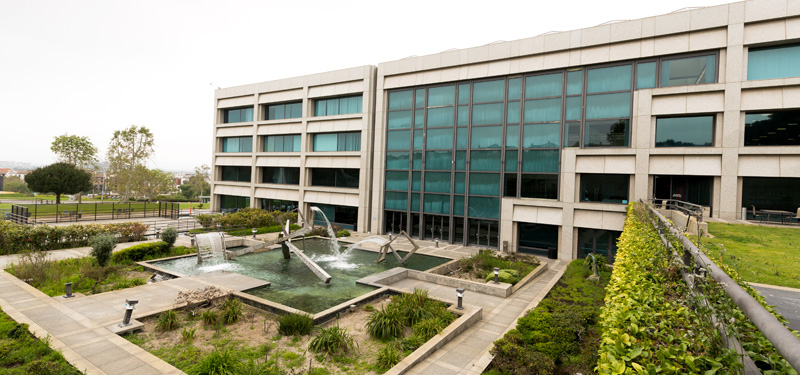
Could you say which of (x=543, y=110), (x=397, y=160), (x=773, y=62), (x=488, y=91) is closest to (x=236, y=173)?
(x=397, y=160)

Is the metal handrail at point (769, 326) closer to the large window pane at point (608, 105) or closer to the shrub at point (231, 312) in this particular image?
the shrub at point (231, 312)

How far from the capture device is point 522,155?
2992 centimetres

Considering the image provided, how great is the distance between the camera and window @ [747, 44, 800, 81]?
2244cm

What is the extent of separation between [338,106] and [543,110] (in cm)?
2215

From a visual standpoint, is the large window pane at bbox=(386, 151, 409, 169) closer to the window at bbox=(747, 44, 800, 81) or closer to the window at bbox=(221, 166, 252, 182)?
the window at bbox=(221, 166, 252, 182)

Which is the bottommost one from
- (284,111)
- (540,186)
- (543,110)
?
(540,186)

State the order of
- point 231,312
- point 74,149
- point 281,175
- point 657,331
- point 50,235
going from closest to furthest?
1. point 657,331
2. point 231,312
3. point 50,235
4. point 281,175
5. point 74,149

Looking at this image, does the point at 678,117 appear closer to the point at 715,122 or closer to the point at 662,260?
the point at 715,122

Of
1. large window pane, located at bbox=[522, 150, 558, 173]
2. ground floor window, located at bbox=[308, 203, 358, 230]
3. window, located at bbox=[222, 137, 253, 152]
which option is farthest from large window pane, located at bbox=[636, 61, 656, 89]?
window, located at bbox=[222, 137, 253, 152]

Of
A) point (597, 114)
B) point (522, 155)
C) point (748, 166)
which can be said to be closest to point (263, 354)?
point (522, 155)

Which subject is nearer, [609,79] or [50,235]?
[50,235]

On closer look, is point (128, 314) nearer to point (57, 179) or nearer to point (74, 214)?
point (74, 214)

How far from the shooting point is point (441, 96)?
34.0 meters

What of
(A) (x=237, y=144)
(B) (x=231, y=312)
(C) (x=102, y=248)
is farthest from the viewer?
(A) (x=237, y=144)
